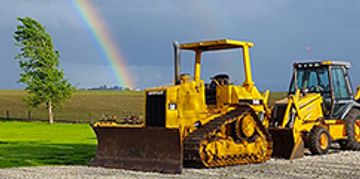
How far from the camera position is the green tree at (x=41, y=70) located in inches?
1999

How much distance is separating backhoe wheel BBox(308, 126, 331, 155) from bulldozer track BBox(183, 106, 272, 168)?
2.01 meters

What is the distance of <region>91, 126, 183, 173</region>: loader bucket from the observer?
1425 cm

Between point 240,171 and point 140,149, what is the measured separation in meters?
2.54

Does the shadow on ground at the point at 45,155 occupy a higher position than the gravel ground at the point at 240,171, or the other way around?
the shadow on ground at the point at 45,155

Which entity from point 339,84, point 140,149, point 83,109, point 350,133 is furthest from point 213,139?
point 83,109

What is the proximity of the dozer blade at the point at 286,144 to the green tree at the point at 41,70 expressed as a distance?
3576 centimetres

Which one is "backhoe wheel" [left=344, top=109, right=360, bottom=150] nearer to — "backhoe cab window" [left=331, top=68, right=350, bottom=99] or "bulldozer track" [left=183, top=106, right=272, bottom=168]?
"backhoe cab window" [left=331, top=68, right=350, bottom=99]

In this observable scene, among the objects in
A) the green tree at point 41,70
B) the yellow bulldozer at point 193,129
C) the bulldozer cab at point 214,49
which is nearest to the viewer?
the yellow bulldozer at point 193,129

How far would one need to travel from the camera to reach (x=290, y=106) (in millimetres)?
17609

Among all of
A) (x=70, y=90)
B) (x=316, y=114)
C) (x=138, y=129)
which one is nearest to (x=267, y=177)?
(x=138, y=129)

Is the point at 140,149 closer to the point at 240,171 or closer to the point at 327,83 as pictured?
the point at 240,171

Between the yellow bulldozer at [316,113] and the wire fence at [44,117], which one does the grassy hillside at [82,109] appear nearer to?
the wire fence at [44,117]

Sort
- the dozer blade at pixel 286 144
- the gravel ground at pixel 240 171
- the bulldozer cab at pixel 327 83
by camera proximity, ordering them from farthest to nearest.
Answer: the bulldozer cab at pixel 327 83
the dozer blade at pixel 286 144
the gravel ground at pixel 240 171

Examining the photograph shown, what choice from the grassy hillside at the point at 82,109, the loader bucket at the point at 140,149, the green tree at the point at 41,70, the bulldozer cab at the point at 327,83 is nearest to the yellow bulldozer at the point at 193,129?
the loader bucket at the point at 140,149
